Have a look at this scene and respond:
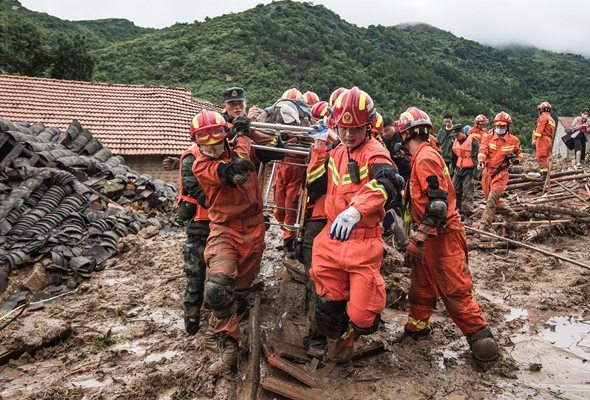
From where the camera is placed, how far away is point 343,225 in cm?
290

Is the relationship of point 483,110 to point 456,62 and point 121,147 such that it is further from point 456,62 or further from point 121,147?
point 121,147

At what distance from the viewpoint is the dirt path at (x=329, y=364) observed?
3316 millimetres

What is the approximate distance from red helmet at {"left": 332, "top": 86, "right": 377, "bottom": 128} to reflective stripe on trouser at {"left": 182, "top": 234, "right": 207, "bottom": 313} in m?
1.97

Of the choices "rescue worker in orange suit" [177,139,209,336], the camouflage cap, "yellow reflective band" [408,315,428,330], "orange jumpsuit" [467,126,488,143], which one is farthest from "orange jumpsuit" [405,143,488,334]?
"orange jumpsuit" [467,126,488,143]

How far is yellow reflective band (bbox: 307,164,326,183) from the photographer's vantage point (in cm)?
368

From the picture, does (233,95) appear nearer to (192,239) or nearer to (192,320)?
(192,239)

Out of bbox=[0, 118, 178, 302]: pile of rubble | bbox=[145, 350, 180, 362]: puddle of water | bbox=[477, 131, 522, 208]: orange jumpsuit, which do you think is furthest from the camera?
bbox=[477, 131, 522, 208]: orange jumpsuit

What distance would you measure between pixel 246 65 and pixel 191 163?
121ft

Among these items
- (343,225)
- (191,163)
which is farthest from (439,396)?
(191,163)

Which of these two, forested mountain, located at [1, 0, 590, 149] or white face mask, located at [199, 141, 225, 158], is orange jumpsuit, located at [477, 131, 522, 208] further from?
forested mountain, located at [1, 0, 590, 149]

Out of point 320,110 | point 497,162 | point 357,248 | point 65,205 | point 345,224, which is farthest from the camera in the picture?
point 497,162

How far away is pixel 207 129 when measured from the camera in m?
3.72

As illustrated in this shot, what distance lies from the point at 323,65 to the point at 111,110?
27766mm

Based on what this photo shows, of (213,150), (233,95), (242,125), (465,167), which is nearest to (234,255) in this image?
(213,150)
